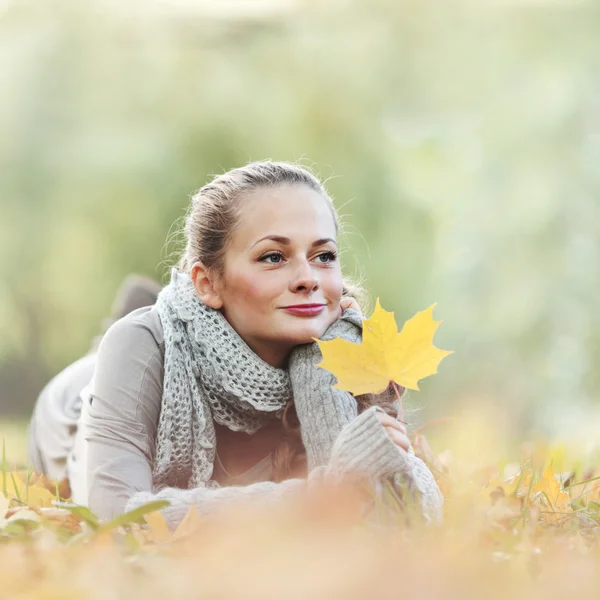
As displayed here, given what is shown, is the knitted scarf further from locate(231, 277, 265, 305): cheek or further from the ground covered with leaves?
the ground covered with leaves

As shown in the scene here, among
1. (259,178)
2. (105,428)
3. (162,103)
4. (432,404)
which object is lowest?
(105,428)

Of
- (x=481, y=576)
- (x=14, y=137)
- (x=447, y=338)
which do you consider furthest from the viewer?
(x=14, y=137)

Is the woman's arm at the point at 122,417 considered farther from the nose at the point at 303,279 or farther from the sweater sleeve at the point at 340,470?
the nose at the point at 303,279

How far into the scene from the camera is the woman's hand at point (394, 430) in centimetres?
192

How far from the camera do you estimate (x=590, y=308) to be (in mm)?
10820

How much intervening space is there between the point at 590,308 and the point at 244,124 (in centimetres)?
553

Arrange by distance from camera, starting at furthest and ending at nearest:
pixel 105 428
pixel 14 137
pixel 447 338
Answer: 1. pixel 14 137
2. pixel 447 338
3. pixel 105 428

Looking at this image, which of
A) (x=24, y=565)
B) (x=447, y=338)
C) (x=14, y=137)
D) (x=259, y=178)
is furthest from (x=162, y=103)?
(x=24, y=565)

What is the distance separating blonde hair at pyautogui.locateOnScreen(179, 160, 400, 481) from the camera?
239 centimetres

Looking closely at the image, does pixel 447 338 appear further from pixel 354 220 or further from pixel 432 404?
pixel 354 220

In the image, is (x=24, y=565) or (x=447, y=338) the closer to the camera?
(x=24, y=565)

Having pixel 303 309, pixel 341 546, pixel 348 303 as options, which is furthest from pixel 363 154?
pixel 341 546

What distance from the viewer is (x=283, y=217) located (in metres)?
2.30

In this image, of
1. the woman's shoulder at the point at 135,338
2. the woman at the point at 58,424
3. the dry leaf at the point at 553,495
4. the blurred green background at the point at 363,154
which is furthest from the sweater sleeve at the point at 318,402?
the blurred green background at the point at 363,154
